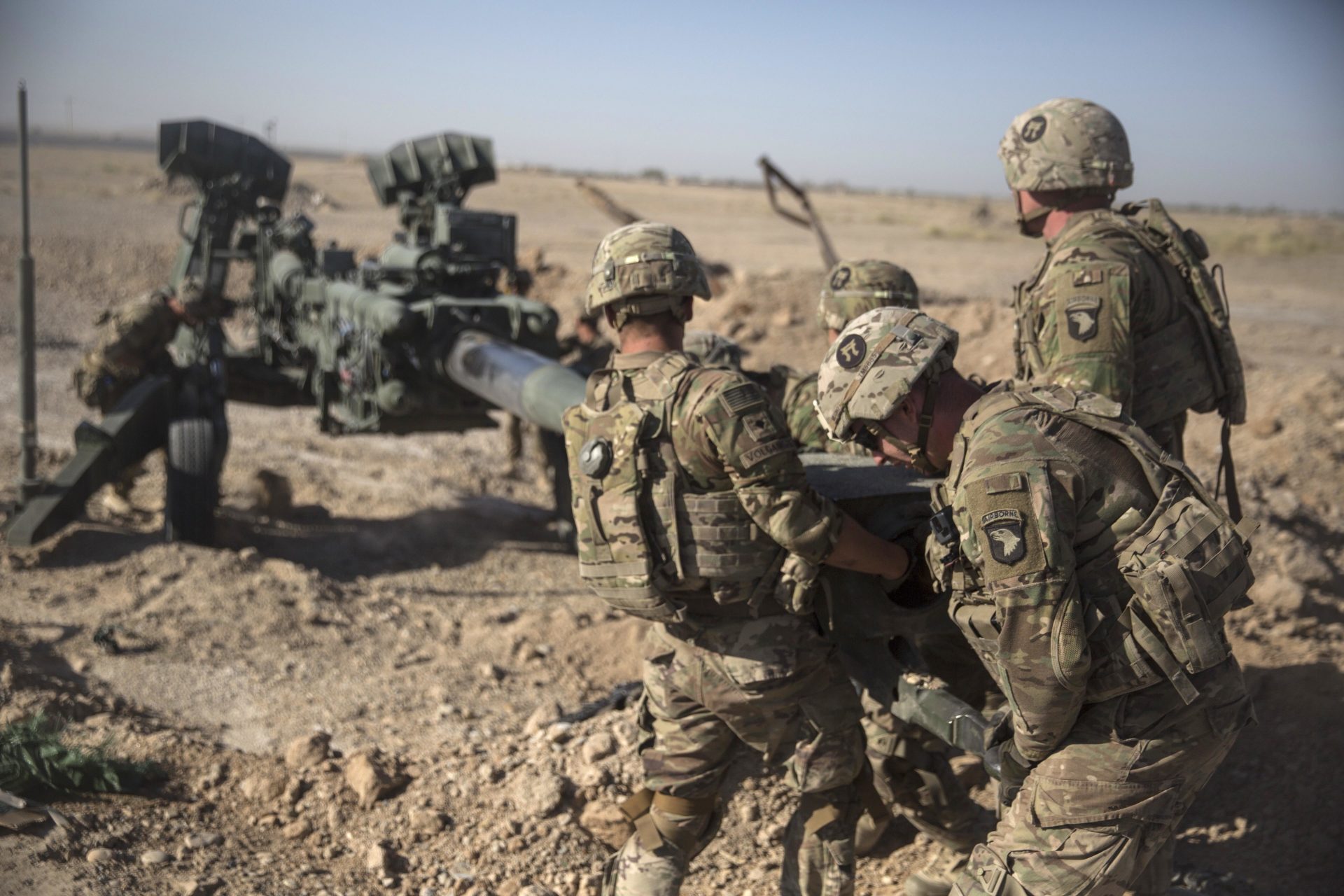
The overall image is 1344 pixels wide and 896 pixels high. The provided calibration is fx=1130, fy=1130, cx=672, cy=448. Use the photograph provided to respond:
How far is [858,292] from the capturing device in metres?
3.91

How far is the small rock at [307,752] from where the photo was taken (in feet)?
14.6

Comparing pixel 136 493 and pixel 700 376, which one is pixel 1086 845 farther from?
pixel 136 493

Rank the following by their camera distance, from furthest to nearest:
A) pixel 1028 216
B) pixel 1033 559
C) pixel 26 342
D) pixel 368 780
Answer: pixel 26 342 → pixel 368 780 → pixel 1028 216 → pixel 1033 559

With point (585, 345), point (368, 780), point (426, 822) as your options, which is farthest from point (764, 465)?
point (585, 345)

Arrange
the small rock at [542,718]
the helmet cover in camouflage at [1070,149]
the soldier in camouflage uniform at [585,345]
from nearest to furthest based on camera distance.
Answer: the helmet cover in camouflage at [1070,149] → the small rock at [542,718] → the soldier in camouflage uniform at [585,345]

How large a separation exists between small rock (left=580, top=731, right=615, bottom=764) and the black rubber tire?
3995mm

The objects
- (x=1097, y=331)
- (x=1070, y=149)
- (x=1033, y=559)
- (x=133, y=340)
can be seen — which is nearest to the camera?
(x=1033, y=559)

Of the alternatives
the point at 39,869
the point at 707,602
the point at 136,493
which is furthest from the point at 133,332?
the point at 707,602

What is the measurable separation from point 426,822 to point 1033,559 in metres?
2.68

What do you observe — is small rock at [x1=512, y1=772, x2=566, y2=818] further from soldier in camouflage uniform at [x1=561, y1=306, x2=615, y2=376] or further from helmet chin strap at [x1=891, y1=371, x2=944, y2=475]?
soldier in camouflage uniform at [x1=561, y1=306, x2=615, y2=376]

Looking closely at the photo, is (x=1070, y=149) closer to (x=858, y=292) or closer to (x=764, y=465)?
(x=858, y=292)

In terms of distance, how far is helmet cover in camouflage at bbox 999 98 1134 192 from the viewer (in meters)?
3.62

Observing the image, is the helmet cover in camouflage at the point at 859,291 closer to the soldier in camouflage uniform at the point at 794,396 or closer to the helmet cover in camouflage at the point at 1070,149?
the soldier in camouflage uniform at the point at 794,396

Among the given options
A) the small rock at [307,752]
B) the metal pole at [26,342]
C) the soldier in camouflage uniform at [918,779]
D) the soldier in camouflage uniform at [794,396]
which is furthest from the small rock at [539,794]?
the metal pole at [26,342]
